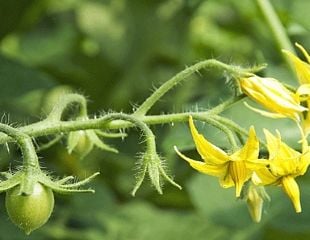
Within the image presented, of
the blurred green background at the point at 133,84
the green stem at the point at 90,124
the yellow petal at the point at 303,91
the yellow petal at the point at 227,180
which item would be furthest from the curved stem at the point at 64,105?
the yellow petal at the point at 303,91

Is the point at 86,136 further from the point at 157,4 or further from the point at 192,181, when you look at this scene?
the point at 157,4

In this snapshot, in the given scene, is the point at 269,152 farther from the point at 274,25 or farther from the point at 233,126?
the point at 274,25

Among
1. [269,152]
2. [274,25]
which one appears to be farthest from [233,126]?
[274,25]

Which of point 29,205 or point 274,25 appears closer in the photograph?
point 29,205

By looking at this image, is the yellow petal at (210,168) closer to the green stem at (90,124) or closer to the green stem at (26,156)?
the green stem at (90,124)

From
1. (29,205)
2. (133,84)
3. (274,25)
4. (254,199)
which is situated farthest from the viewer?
(133,84)

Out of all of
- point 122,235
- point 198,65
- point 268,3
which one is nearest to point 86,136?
point 198,65
